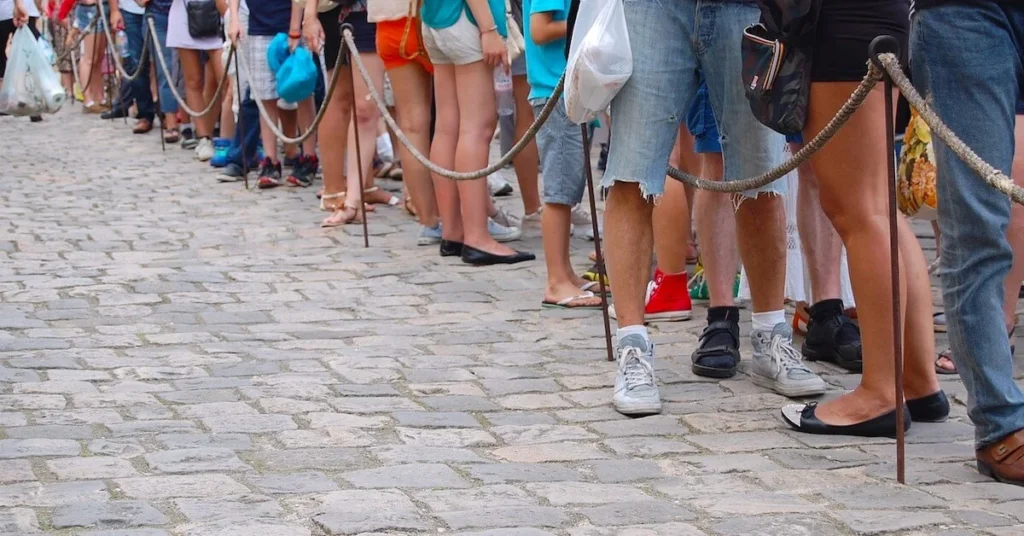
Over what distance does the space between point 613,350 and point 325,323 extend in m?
1.31

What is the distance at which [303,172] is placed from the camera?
1112 cm

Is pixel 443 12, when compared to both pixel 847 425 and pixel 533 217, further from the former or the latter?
pixel 847 425

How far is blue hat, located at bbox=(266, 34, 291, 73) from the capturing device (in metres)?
10.2

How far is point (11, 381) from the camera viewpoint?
532 centimetres

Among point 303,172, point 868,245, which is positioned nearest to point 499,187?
point 303,172

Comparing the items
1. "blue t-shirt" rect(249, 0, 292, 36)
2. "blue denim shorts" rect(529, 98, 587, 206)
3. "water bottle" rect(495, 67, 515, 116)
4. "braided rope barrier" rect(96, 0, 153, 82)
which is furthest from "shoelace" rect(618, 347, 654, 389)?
"braided rope barrier" rect(96, 0, 153, 82)

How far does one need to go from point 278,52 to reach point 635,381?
5.97 metres

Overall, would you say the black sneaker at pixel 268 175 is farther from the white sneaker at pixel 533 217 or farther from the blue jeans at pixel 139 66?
the blue jeans at pixel 139 66

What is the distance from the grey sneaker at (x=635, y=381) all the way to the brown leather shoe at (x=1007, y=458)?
3.73ft

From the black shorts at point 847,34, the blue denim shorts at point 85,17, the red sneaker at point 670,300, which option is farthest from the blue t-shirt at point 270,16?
the blue denim shorts at point 85,17

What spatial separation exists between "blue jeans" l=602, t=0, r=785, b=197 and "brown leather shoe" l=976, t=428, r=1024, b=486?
134 centimetres

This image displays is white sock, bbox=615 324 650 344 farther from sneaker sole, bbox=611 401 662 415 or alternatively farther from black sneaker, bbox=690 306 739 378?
black sneaker, bbox=690 306 739 378

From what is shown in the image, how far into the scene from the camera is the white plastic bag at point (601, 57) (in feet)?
15.4

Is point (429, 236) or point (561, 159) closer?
point (561, 159)
